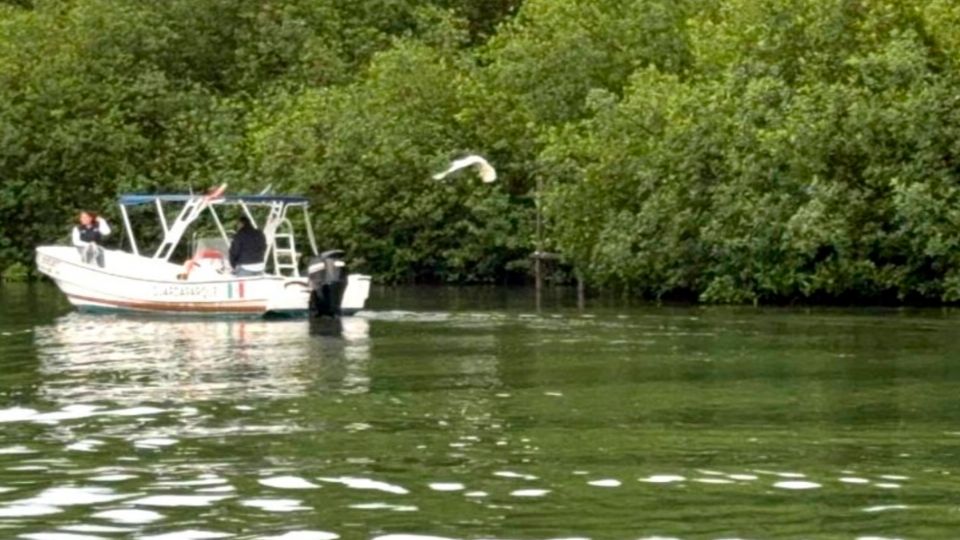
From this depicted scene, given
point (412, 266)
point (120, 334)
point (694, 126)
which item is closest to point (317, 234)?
point (412, 266)

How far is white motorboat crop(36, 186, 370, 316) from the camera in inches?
1592

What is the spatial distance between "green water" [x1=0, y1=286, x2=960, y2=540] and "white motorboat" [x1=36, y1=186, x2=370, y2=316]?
16.8 ft

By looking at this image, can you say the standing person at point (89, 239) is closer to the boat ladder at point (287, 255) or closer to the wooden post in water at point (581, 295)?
the boat ladder at point (287, 255)

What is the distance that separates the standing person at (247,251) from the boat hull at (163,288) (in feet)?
1.23

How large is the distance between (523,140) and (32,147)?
51.5 feet

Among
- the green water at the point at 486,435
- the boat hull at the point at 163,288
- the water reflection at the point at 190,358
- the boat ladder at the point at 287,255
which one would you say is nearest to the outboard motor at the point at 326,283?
the boat hull at the point at 163,288

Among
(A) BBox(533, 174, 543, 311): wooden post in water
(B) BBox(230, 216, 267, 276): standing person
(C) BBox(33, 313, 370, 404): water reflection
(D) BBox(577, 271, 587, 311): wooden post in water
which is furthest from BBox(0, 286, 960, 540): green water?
(A) BBox(533, 174, 543, 311): wooden post in water

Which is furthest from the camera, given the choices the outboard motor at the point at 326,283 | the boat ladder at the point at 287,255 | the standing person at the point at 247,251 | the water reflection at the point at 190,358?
the boat ladder at the point at 287,255

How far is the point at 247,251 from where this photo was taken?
1658 inches

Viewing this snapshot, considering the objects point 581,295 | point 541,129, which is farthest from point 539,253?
point 581,295

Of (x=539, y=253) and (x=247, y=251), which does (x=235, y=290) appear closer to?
(x=247, y=251)

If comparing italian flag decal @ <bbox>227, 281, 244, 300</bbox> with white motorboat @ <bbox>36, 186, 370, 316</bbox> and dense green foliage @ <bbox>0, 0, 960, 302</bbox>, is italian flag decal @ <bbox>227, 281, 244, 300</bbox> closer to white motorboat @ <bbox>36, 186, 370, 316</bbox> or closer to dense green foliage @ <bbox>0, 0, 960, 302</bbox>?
white motorboat @ <bbox>36, 186, 370, 316</bbox>

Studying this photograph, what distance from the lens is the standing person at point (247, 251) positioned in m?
42.0

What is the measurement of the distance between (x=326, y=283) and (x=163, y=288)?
12.2 feet
